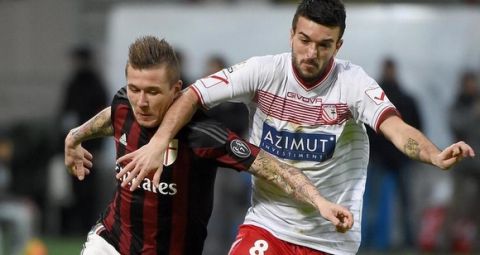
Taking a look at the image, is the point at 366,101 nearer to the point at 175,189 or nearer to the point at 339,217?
the point at 339,217

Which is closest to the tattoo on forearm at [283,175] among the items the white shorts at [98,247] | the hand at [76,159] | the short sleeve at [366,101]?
the short sleeve at [366,101]

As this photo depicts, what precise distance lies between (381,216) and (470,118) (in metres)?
1.66

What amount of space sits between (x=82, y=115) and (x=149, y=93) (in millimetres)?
9928

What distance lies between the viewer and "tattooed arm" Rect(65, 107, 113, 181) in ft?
26.1

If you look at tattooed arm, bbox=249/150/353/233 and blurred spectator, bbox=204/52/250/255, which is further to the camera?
blurred spectator, bbox=204/52/250/255

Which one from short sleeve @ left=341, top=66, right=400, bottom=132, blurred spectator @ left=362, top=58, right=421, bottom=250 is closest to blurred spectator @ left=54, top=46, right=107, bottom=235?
blurred spectator @ left=362, top=58, right=421, bottom=250

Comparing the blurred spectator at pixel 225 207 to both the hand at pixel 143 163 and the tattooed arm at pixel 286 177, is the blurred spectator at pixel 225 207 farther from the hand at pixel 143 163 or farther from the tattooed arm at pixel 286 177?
the hand at pixel 143 163

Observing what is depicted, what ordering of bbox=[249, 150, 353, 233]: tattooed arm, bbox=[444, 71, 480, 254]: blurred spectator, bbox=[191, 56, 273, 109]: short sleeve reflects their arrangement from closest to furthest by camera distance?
1. bbox=[249, 150, 353, 233]: tattooed arm
2. bbox=[191, 56, 273, 109]: short sleeve
3. bbox=[444, 71, 480, 254]: blurred spectator

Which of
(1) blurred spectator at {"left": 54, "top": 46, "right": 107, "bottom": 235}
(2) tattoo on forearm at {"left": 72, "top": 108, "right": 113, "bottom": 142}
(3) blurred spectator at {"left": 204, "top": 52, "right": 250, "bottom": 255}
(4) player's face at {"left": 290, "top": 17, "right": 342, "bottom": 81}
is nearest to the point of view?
(4) player's face at {"left": 290, "top": 17, "right": 342, "bottom": 81}

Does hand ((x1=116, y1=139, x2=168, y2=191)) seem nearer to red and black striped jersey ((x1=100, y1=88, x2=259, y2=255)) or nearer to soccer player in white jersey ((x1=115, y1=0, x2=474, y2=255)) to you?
soccer player in white jersey ((x1=115, y1=0, x2=474, y2=255))

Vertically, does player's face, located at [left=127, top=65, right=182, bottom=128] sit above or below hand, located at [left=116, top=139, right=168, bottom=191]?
above

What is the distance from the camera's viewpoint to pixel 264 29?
17312 mm

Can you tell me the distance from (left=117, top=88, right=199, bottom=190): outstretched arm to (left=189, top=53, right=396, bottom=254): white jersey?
0.47ft

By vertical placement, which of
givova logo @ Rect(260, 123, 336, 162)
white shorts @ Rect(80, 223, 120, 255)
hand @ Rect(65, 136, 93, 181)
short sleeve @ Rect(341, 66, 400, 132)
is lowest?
white shorts @ Rect(80, 223, 120, 255)
